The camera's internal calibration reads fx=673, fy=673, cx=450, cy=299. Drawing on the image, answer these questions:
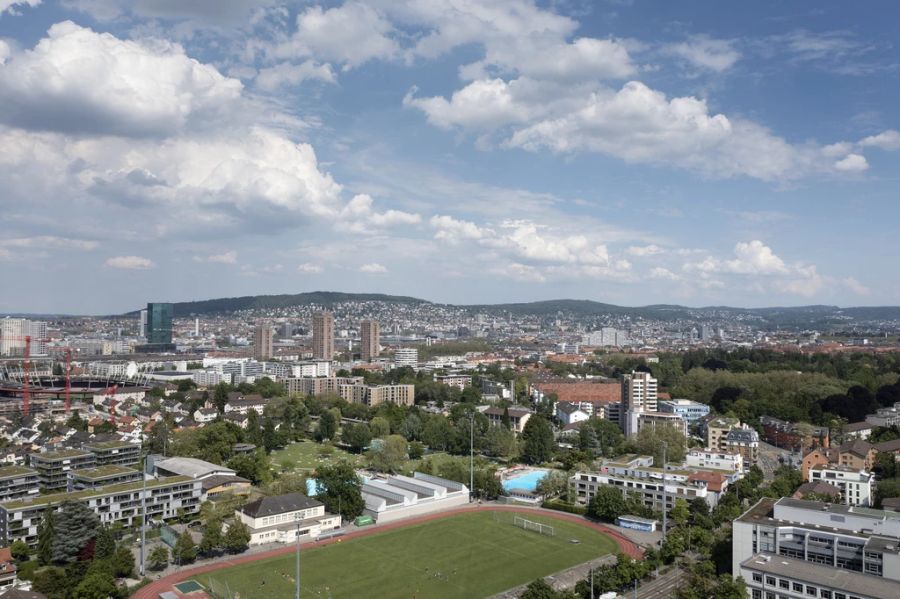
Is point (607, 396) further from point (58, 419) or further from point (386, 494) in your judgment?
point (58, 419)

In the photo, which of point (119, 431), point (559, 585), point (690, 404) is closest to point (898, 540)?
point (559, 585)

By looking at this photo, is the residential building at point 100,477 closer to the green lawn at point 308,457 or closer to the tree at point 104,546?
the tree at point 104,546

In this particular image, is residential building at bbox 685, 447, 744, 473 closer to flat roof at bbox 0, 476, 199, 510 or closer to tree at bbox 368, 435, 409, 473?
tree at bbox 368, 435, 409, 473

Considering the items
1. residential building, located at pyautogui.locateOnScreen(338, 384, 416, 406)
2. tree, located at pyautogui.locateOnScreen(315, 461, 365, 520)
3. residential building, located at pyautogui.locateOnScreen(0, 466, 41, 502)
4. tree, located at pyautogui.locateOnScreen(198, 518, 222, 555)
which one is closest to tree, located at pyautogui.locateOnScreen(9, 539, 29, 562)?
residential building, located at pyautogui.locateOnScreen(0, 466, 41, 502)

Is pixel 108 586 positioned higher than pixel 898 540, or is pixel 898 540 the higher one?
pixel 898 540

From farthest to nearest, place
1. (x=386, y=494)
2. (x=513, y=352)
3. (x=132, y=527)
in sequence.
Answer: (x=513, y=352), (x=386, y=494), (x=132, y=527)

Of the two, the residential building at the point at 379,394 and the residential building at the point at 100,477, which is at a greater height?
the residential building at the point at 100,477

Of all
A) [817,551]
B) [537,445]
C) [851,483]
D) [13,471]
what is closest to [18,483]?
[13,471]

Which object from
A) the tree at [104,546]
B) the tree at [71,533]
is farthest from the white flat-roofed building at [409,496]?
the tree at [71,533]
